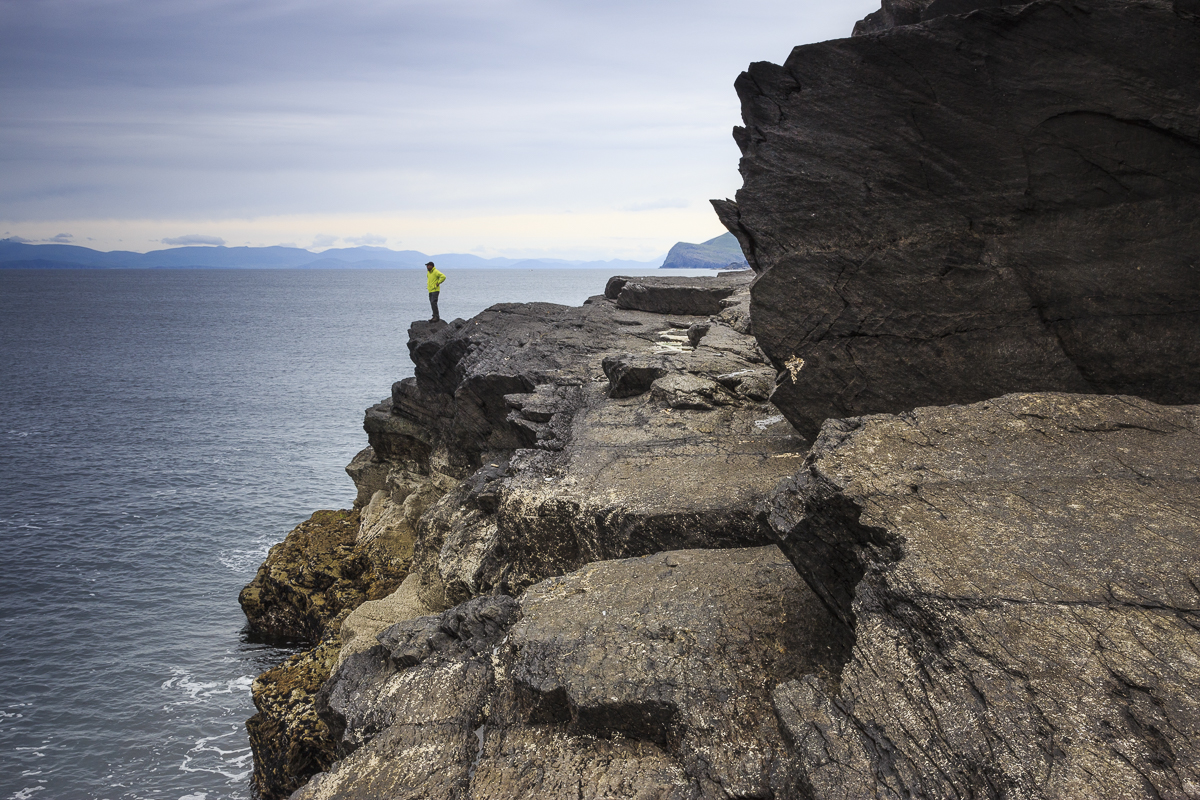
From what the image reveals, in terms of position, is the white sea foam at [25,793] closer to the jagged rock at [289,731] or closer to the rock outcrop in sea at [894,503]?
the jagged rock at [289,731]

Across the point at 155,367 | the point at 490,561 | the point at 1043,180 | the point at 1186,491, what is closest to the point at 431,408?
the point at 490,561

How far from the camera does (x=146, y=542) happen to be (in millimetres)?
28094

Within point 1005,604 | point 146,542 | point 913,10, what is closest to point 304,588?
point 146,542

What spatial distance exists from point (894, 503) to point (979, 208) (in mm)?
4036

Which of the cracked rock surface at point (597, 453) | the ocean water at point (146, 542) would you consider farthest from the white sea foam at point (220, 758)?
the cracked rock surface at point (597, 453)

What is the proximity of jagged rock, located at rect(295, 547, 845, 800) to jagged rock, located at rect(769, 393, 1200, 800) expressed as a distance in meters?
0.52

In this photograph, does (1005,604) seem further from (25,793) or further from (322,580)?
(322,580)

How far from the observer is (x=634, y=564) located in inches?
297

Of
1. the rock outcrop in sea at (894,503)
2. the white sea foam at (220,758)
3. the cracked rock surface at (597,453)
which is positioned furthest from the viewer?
the white sea foam at (220,758)

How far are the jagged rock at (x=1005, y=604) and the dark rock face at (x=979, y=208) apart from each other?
1569 mm

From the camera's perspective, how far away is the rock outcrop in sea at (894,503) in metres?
4.41

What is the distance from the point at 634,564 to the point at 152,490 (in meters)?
32.8

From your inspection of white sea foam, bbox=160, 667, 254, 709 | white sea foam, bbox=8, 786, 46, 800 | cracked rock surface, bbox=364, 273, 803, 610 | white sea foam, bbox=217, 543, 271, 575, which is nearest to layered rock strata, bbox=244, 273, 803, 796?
cracked rock surface, bbox=364, 273, 803, 610

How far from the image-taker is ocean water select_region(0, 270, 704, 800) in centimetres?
1702
